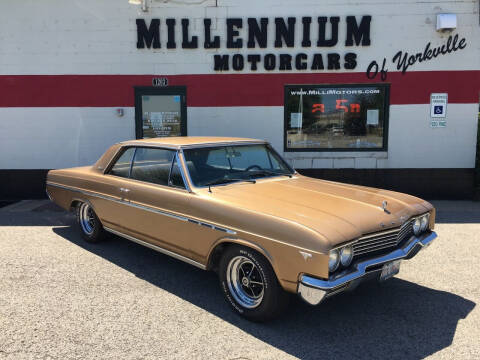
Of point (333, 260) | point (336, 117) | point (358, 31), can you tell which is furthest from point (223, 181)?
point (358, 31)

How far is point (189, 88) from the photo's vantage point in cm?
858

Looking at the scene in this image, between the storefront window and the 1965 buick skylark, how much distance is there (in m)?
3.99

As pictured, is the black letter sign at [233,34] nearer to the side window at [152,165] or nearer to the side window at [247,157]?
the side window at [247,157]

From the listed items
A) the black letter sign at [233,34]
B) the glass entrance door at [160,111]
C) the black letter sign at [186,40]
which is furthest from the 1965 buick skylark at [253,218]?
the black letter sign at [233,34]

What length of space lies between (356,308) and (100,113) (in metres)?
6.98

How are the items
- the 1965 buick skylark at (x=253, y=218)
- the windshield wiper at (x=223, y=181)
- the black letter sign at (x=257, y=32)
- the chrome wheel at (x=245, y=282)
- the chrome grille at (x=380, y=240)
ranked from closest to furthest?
the 1965 buick skylark at (x=253, y=218), the chrome grille at (x=380, y=240), the chrome wheel at (x=245, y=282), the windshield wiper at (x=223, y=181), the black letter sign at (x=257, y=32)

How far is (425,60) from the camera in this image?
326 inches

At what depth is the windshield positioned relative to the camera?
161 inches

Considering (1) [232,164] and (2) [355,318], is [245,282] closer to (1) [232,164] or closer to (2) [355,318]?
(2) [355,318]

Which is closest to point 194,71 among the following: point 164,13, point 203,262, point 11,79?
point 164,13

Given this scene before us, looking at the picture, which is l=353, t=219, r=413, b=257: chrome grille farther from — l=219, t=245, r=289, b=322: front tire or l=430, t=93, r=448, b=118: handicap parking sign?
l=430, t=93, r=448, b=118: handicap parking sign

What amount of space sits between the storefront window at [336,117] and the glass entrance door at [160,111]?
90.4 inches

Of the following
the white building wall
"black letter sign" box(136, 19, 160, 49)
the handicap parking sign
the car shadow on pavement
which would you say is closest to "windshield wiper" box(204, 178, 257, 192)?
the car shadow on pavement

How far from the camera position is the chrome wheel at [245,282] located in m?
3.40
